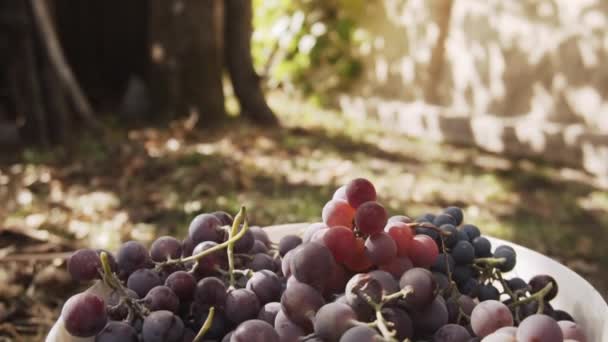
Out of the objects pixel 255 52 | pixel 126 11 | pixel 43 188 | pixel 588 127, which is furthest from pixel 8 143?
pixel 588 127

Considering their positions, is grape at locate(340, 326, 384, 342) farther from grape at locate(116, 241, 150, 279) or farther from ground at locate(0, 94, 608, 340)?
ground at locate(0, 94, 608, 340)

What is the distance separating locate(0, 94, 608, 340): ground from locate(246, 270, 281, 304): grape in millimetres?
1195

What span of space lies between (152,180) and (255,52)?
3.04 metres

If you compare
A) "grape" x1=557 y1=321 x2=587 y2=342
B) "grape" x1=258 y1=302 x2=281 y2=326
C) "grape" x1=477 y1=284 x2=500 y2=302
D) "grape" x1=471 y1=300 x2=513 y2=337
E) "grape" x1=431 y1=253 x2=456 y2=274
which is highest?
"grape" x1=431 y1=253 x2=456 y2=274

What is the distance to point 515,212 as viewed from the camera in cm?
327

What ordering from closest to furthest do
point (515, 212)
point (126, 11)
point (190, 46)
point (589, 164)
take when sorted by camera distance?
point (515, 212), point (589, 164), point (190, 46), point (126, 11)

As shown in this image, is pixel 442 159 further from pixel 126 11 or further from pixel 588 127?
pixel 126 11

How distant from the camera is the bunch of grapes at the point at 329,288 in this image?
0.68 meters

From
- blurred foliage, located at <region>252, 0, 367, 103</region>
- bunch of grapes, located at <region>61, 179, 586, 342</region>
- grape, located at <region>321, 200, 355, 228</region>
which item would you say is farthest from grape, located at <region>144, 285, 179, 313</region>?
blurred foliage, located at <region>252, 0, 367, 103</region>

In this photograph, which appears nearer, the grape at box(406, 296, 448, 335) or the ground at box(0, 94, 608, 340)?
the grape at box(406, 296, 448, 335)

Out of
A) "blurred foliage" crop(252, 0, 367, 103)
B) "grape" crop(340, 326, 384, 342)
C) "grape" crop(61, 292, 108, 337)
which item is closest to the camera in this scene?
"grape" crop(340, 326, 384, 342)

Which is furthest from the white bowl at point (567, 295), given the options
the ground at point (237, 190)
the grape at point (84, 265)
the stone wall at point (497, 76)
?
the stone wall at point (497, 76)

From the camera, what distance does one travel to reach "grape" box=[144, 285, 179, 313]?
0.75 m

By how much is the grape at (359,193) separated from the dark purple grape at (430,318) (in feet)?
0.58
